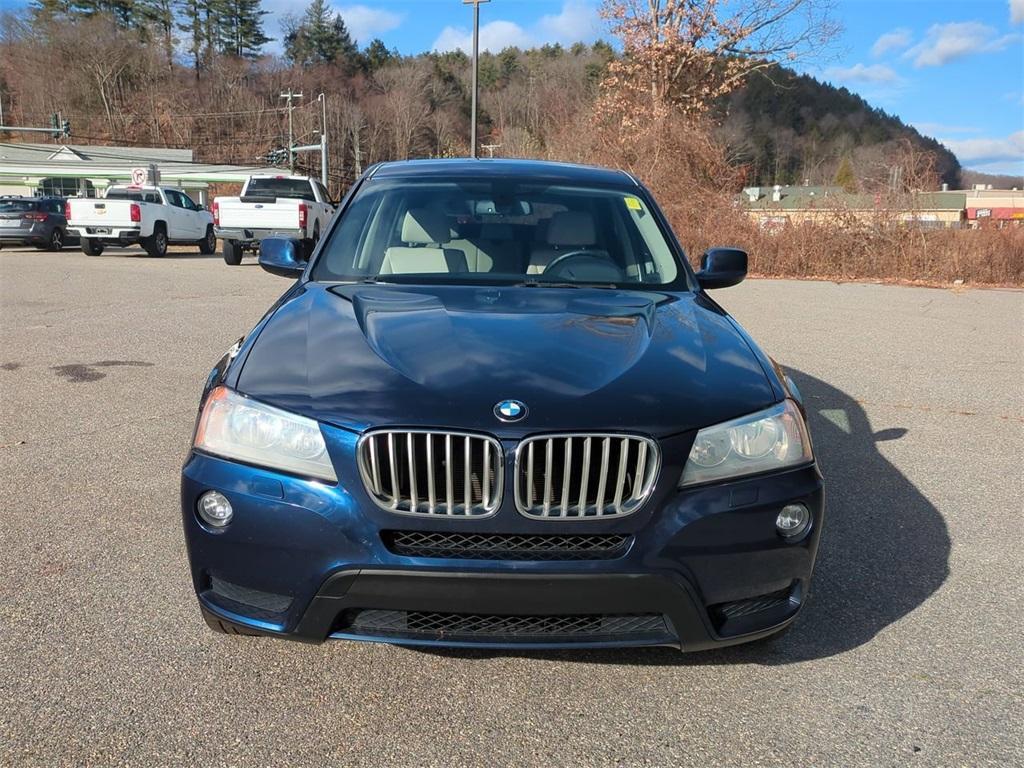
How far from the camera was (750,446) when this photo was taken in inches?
96.0

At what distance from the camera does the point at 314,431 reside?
7.66 feet

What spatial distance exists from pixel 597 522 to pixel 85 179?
2444 inches

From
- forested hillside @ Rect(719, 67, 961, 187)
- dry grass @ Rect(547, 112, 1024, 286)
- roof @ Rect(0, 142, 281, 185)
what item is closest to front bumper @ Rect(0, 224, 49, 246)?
dry grass @ Rect(547, 112, 1024, 286)

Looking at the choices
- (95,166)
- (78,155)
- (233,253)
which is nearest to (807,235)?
(233,253)

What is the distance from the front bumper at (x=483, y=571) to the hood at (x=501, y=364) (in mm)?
165

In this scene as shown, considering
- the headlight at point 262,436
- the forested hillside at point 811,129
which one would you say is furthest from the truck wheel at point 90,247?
the forested hillside at point 811,129

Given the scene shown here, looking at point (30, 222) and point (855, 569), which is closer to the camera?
point (855, 569)

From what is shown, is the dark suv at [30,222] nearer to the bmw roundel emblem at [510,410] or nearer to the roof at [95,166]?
the bmw roundel emblem at [510,410]

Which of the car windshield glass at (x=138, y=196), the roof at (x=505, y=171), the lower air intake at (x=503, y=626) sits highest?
the car windshield glass at (x=138, y=196)

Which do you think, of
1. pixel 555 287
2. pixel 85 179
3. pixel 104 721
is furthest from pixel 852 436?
pixel 85 179

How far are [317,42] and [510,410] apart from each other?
109502 mm

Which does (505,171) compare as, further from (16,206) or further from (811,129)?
(811,129)

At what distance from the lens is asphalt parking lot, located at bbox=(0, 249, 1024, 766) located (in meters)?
2.34

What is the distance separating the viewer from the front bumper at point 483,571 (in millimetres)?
2234
